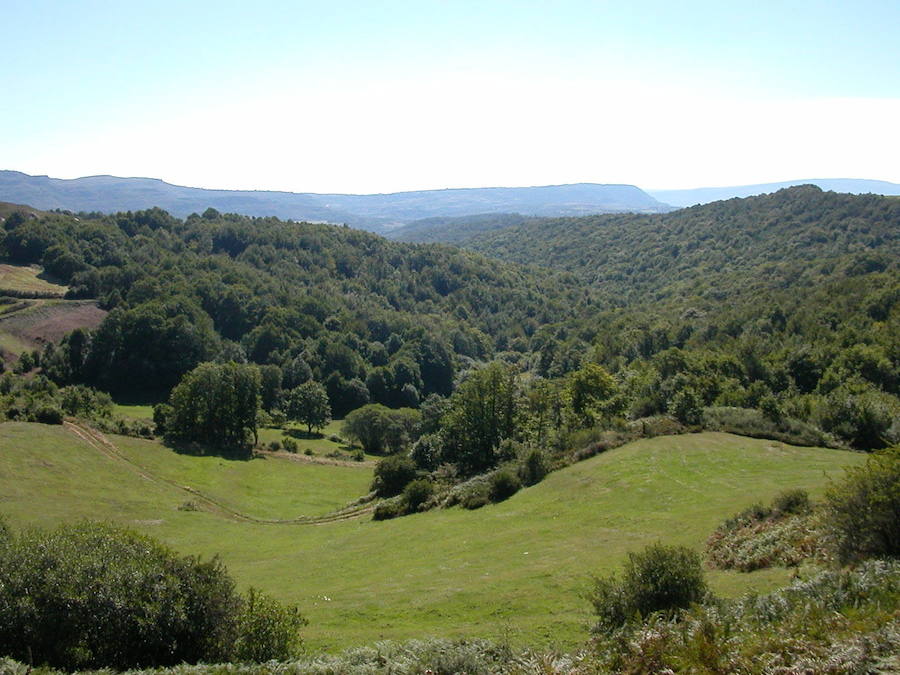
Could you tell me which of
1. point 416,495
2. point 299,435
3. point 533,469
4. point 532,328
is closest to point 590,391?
point 533,469

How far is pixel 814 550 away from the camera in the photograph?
742 inches

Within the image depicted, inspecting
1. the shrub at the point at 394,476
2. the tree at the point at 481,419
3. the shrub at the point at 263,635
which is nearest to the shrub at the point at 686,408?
the tree at the point at 481,419

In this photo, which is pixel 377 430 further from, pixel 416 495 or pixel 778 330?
pixel 778 330

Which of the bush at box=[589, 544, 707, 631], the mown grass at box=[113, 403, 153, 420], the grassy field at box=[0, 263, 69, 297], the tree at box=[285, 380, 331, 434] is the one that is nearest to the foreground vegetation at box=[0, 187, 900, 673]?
the bush at box=[589, 544, 707, 631]

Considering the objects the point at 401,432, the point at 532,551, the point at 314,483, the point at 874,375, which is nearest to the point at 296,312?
the point at 401,432

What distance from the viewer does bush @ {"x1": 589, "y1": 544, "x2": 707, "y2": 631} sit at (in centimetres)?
1656

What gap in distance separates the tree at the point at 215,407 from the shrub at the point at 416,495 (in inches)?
1556

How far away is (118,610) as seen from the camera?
616 inches

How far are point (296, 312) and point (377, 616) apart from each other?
127 m

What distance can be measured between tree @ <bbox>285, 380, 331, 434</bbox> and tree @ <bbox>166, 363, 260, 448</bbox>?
16.7 meters

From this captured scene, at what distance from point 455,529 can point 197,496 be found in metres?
29.3

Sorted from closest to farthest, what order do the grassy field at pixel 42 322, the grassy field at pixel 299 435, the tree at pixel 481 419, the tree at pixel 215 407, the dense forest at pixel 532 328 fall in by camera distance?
the tree at pixel 481 419 → the dense forest at pixel 532 328 → the tree at pixel 215 407 → the grassy field at pixel 299 435 → the grassy field at pixel 42 322

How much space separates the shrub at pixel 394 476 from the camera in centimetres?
5381

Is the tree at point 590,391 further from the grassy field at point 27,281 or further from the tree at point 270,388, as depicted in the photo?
the grassy field at point 27,281
